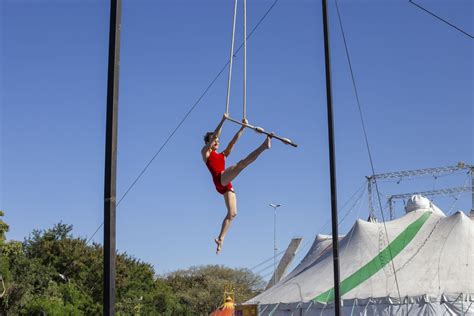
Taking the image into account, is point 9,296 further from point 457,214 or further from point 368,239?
point 457,214

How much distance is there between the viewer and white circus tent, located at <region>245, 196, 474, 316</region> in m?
18.3

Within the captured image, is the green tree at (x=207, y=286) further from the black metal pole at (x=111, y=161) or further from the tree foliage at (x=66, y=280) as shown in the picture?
the black metal pole at (x=111, y=161)

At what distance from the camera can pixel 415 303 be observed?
1820cm

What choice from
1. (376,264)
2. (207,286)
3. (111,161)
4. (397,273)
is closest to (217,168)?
(111,161)

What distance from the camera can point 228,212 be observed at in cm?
765

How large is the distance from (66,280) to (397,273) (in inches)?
736

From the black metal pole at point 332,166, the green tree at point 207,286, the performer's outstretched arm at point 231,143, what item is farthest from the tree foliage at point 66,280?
the performer's outstretched arm at point 231,143

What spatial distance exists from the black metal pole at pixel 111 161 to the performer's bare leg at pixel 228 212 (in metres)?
1.55

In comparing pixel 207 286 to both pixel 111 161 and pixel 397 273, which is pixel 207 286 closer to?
pixel 397 273

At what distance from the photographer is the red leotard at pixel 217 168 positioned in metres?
7.55

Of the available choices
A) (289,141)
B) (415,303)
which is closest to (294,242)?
(415,303)

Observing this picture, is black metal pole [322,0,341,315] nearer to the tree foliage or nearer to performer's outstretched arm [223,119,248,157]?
performer's outstretched arm [223,119,248,157]

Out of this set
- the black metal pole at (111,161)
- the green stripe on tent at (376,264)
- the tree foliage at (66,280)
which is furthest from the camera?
the tree foliage at (66,280)

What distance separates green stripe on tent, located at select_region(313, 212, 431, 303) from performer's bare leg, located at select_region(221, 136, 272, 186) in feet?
43.0
